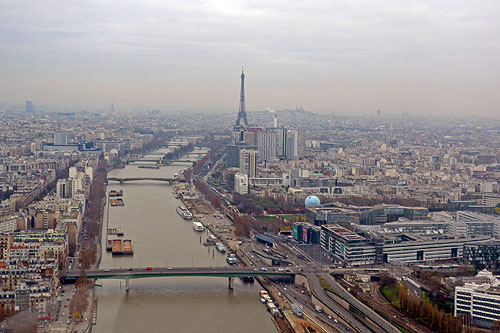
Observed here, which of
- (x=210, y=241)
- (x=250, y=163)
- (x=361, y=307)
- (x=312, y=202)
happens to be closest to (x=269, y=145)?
(x=250, y=163)

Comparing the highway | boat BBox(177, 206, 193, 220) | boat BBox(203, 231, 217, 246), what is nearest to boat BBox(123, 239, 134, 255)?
boat BBox(203, 231, 217, 246)

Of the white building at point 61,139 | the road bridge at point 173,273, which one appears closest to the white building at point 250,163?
the road bridge at point 173,273

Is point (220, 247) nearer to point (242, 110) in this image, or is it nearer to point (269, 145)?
point (269, 145)

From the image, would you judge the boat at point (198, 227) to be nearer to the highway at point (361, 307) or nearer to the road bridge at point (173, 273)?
the road bridge at point (173, 273)

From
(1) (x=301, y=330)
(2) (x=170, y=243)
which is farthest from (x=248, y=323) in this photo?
(2) (x=170, y=243)

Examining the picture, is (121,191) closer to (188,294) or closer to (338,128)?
(188,294)
